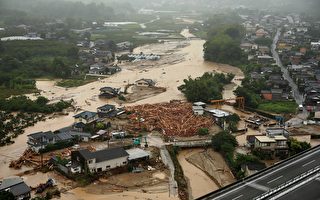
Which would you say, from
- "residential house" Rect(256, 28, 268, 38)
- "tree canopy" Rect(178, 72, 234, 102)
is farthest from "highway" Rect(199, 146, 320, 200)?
"residential house" Rect(256, 28, 268, 38)

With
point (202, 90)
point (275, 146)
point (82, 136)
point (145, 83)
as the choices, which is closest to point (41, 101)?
point (82, 136)

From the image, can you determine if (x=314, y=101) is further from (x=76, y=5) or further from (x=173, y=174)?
(x=76, y=5)

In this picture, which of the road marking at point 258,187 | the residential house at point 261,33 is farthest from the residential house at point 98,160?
the residential house at point 261,33

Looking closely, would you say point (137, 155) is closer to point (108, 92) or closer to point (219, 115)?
point (219, 115)

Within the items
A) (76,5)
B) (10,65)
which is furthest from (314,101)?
(76,5)

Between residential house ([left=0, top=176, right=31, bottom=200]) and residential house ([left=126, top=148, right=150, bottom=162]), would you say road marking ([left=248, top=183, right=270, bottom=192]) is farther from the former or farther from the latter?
residential house ([left=0, top=176, right=31, bottom=200])
